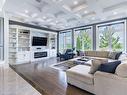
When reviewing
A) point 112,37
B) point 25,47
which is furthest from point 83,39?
point 25,47

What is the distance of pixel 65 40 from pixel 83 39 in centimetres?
259

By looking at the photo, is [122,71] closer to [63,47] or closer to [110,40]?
[110,40]

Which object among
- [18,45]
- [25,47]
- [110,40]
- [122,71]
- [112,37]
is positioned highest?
[112,37]

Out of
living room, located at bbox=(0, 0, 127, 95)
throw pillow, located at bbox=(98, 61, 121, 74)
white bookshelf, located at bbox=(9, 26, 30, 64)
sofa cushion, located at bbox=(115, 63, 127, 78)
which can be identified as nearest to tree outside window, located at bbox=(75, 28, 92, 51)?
living room, located at bbox=(0, 0, 127, 95)

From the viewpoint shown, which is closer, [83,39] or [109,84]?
[109,84]

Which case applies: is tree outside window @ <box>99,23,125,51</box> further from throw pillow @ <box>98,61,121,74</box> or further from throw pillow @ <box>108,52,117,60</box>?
throw pillow @ <box>98,61,121,74</box>

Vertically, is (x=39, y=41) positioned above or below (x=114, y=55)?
above

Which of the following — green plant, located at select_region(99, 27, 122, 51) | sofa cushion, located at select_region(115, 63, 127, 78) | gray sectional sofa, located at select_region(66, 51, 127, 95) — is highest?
green plant, located at select_region(99, 27, 122, 51)

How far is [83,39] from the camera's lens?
9984mm

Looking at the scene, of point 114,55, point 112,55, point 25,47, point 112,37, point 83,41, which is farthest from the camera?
point 83,41

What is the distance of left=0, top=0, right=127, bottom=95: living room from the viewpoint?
9.78 ft

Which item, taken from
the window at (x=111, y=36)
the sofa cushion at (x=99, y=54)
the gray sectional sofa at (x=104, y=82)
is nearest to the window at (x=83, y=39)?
the window at (x=111, y=36)

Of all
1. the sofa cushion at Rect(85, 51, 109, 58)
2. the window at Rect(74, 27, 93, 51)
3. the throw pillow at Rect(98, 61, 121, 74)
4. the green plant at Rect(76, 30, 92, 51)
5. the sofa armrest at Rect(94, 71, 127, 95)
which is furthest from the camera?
the green plant at Rect(76, 30, 92, 51)

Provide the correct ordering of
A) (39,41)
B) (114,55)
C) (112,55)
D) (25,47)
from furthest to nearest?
(39,41) → (25,47) → (112,55) → (114,55)
